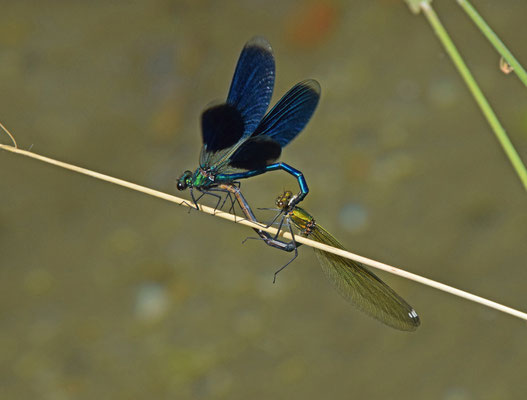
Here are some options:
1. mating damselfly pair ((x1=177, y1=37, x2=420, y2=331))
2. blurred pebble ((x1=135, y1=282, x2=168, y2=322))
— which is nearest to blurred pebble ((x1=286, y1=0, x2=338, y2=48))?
blurred pebble ((x1=135, y1=282, x2=168, y2=322))

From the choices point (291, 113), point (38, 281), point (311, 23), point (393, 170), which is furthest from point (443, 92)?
point (38, 281)

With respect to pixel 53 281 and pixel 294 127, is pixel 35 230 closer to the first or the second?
pixel 53 281

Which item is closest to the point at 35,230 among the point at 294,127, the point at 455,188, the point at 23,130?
the point at 23,130

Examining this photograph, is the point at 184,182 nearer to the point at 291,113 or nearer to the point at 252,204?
the point at 291,113

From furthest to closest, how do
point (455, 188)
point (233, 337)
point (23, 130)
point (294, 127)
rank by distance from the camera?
point (455, 188), point (233, 337), point (23, 130), point (294, 127)

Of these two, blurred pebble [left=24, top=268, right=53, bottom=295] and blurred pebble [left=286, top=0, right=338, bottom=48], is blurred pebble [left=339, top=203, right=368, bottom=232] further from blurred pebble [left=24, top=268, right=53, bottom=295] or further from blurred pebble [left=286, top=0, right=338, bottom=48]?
blurred pebble [left=24, top=268, right=53, bottom=295]

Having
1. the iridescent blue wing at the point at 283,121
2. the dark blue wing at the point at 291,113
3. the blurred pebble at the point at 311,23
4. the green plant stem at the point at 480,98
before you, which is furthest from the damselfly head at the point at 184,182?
the blurred pebble at the point at 311,23
